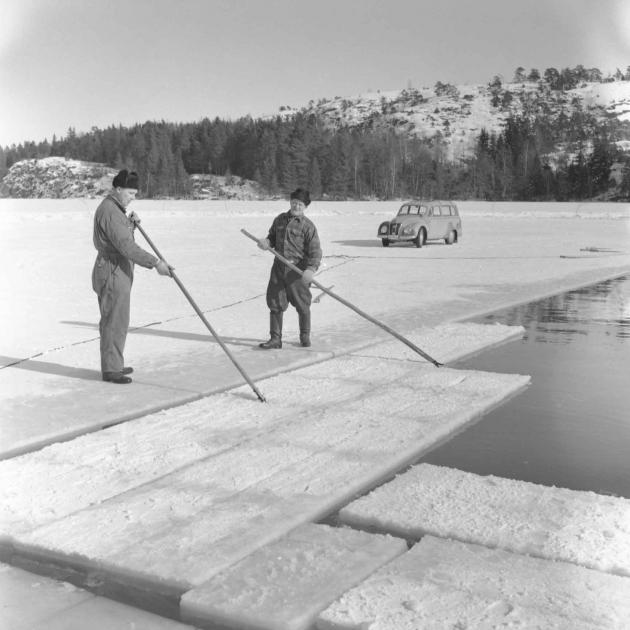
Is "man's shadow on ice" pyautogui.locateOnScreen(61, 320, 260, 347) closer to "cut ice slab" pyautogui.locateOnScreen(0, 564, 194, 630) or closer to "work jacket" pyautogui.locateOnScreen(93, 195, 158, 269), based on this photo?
"work jacket" pyautogui.locateOnScreen(93, 195, 158, 269)

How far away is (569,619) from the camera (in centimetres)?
283

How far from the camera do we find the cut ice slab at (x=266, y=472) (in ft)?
11.2

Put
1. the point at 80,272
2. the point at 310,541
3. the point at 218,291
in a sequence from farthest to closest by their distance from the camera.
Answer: the point at 80,272 < the point at 218,291 < the point at 310,541

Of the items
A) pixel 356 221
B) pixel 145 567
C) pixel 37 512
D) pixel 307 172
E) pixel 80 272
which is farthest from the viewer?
pixel 307 172

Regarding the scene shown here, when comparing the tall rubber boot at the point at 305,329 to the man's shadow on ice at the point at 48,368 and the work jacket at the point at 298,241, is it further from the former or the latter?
the man's shadow on ice at the point at 48,368

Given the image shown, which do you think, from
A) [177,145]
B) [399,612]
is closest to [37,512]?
[399,612]

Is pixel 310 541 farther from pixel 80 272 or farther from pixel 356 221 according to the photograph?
pixel 356 221

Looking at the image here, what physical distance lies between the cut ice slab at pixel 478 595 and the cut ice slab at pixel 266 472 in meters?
0.61

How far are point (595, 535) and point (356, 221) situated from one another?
132 feet

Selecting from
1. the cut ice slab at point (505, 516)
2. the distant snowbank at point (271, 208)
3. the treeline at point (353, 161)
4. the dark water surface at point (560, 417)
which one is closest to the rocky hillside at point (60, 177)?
the treeline at point (353, 161)

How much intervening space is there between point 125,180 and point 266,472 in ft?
10.4

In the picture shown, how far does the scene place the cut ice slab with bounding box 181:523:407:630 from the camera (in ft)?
9.48

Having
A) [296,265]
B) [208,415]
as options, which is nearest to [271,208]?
[296,265]

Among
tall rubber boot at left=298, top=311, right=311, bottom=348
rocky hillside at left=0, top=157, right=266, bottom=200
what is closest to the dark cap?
tall rubber boot at left=298, top=311, right=311, bottom=348
